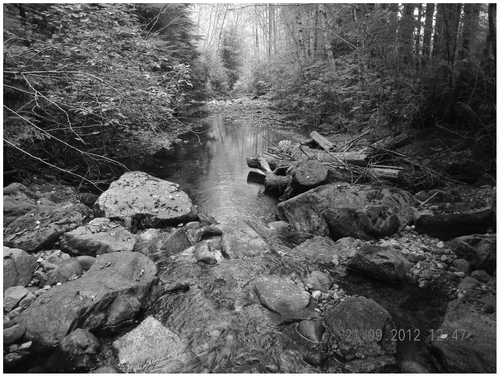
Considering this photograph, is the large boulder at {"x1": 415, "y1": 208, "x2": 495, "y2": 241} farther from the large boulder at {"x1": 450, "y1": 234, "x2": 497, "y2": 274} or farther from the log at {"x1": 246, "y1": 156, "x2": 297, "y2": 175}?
the log at {"x1": 246, "y1": 156, "x2": 297, "y2": 175}

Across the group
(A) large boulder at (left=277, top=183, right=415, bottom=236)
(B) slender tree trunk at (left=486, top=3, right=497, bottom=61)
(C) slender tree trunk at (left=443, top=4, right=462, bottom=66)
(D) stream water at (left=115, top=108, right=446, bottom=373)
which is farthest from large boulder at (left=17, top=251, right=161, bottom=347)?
(C) slender tree trunk at (left=443, top=4, right=462, bottom=66)

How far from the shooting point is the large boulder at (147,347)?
2.58 m

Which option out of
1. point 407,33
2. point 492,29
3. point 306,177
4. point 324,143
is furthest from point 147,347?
point 324,143

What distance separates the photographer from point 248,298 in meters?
3.47

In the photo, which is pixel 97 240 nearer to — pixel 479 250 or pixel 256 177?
pixel 256 177

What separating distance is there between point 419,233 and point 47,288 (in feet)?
16.5

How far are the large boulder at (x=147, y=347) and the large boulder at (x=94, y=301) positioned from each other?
1.07 ft

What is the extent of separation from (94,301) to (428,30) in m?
7.59

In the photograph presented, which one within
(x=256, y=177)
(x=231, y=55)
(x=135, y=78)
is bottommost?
(x=256, y=177)

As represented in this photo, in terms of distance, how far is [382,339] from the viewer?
2.70 metres

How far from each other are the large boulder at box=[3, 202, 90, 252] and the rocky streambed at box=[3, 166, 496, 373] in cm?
2

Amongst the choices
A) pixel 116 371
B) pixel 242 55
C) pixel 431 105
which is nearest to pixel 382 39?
pixel 431 105

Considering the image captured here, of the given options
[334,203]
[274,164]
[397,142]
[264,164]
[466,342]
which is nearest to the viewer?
[466,342]

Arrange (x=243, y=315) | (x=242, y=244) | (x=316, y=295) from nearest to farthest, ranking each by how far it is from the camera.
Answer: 1. (x=243, y=315)
2. (x=316, y=295)
3. (x=242, y=244)
